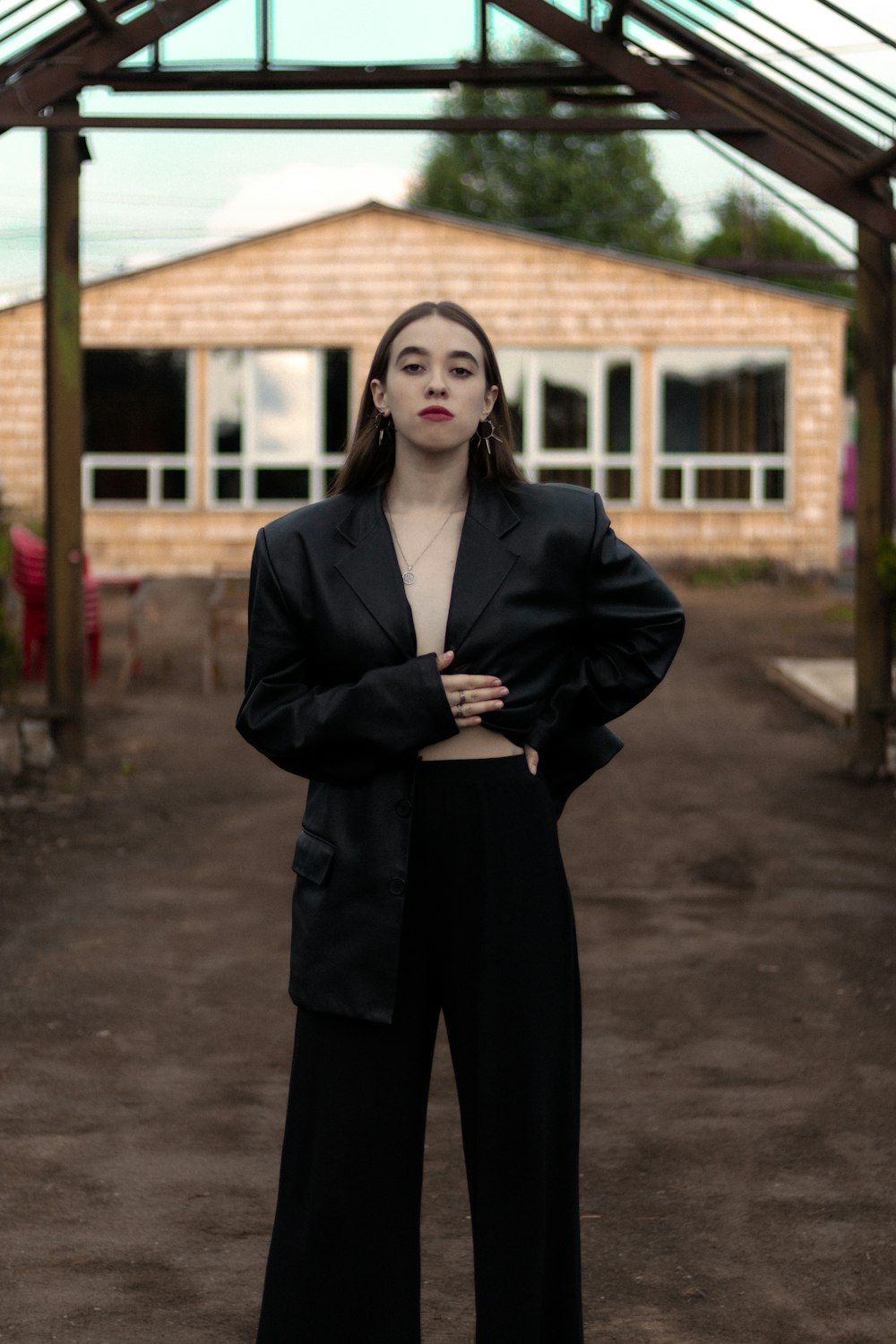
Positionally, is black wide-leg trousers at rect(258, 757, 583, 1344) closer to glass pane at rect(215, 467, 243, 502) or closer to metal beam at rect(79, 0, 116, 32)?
metal beam at rect(79, 0, 116, 32)

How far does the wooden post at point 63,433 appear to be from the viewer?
36.4 ft

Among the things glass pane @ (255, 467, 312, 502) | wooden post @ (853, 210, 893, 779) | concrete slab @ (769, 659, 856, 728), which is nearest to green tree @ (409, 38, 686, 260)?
glass pane @ (255, 467, 312, 502)

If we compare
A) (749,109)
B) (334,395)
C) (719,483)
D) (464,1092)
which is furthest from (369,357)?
(464,1092)

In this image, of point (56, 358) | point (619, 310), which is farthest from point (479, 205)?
point (56, 358)

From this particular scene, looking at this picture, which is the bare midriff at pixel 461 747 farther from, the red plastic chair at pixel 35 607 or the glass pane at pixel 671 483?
the glass pane at pixel 671 483

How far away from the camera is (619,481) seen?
26.7 metres

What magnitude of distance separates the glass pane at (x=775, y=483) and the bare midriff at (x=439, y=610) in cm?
2406

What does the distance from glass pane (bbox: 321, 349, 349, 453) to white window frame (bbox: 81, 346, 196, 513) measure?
1923 millimetres

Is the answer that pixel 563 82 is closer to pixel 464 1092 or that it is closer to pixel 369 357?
pixel 464 1092

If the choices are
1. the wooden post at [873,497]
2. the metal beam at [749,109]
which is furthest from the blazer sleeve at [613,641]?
the wooden post at [873,497]

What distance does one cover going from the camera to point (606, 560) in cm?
321

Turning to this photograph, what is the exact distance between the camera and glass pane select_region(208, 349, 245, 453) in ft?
86.9

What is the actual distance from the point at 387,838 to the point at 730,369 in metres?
24.3

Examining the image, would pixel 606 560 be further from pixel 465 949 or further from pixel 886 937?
pixel 886 937
